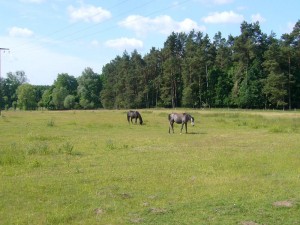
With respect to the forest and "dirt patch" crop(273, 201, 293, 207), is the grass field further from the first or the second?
the forest

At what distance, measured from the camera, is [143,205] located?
367 inches

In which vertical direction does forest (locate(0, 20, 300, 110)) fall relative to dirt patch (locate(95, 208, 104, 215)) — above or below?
above

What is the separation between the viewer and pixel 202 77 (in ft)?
308

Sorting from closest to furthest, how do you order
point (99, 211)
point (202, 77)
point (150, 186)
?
point (99, 211) < point (150, 186) < point (202, 77)

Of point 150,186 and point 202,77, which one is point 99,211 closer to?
point 150,186

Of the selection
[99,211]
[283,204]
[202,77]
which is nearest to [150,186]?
[99,211]

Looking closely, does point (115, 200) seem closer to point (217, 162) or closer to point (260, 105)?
point (217, 162)

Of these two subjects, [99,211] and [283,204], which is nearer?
[99,211]

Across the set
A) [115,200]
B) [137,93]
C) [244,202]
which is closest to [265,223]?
[244,202]

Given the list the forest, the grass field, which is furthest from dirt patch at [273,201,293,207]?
the forest

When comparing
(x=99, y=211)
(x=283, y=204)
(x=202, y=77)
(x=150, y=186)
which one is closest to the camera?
(x=99, y=211)

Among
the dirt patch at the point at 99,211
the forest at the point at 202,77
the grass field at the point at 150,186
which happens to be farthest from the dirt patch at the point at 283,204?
the forest at the point at 202,77

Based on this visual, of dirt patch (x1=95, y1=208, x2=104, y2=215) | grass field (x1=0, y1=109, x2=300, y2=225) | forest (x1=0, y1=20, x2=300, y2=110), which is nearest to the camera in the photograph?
grass field (x1=0, y1=109, x2=300, y2=225)

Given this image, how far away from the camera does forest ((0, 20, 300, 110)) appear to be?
248 ft
